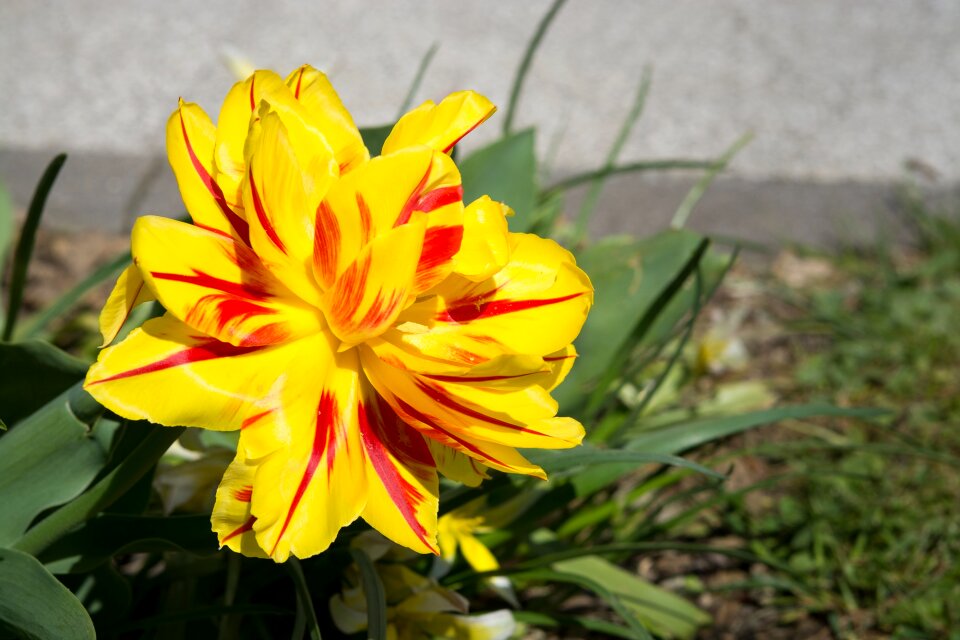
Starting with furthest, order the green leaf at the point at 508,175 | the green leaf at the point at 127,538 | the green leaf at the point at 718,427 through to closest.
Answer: the green leaf at the point at 508,175
the green leaf at the point at 718,427
the green leaf at the point at 127,538

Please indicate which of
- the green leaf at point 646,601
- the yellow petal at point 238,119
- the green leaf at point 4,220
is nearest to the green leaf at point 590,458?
the yellow petal at point 238,119

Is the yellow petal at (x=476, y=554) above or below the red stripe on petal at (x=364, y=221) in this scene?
below

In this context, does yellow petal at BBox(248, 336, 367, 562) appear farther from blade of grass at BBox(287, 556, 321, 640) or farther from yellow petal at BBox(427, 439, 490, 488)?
blade of grass at BBox(287, 556, 321, 640)

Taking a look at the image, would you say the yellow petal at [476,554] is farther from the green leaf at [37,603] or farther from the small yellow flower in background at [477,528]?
the green leaf at [37,603]

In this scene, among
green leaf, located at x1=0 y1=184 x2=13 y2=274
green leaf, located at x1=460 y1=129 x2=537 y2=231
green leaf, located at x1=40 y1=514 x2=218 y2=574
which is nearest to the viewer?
green leaf, located at x1=40 y1=514 x2=218 y2=574

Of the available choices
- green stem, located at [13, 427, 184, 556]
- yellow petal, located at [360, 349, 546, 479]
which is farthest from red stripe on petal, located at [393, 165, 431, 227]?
green stem, located at [13, 427, 184, 556]

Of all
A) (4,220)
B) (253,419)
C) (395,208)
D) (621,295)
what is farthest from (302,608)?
(4,220)
